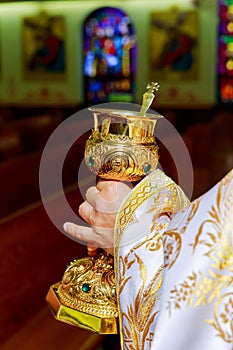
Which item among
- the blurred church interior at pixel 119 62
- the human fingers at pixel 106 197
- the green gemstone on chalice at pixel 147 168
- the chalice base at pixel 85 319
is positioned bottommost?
the blurred church interior at pixel 119 62

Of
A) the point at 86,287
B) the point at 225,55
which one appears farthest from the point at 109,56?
the point at 86,287

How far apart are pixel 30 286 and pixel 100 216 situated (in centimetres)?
170

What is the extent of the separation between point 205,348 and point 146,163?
1.08 feet

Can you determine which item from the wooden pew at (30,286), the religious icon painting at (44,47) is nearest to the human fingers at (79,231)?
the wooden pew at (30,286)

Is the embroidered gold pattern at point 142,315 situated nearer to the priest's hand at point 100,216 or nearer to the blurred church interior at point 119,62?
the priest's hand at point 100,216

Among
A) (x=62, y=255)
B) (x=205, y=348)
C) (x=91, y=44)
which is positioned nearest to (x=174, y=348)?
(x=205, y=348)

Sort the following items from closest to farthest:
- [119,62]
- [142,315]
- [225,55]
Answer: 1. [142,315]
2. [225,55]
3. [119,62]

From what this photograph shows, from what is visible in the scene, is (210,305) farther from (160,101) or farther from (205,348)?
(160,101)

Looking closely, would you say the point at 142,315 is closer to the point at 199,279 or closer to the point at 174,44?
the point at 199,279

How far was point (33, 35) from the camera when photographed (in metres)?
9.57

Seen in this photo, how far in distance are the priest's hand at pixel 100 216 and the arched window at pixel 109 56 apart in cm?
816

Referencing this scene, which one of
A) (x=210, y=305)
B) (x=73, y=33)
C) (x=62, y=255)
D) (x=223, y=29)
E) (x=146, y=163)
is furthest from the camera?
(x=73, y=33)

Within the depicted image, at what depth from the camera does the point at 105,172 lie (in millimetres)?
1016

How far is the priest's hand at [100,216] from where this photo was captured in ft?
3.38
